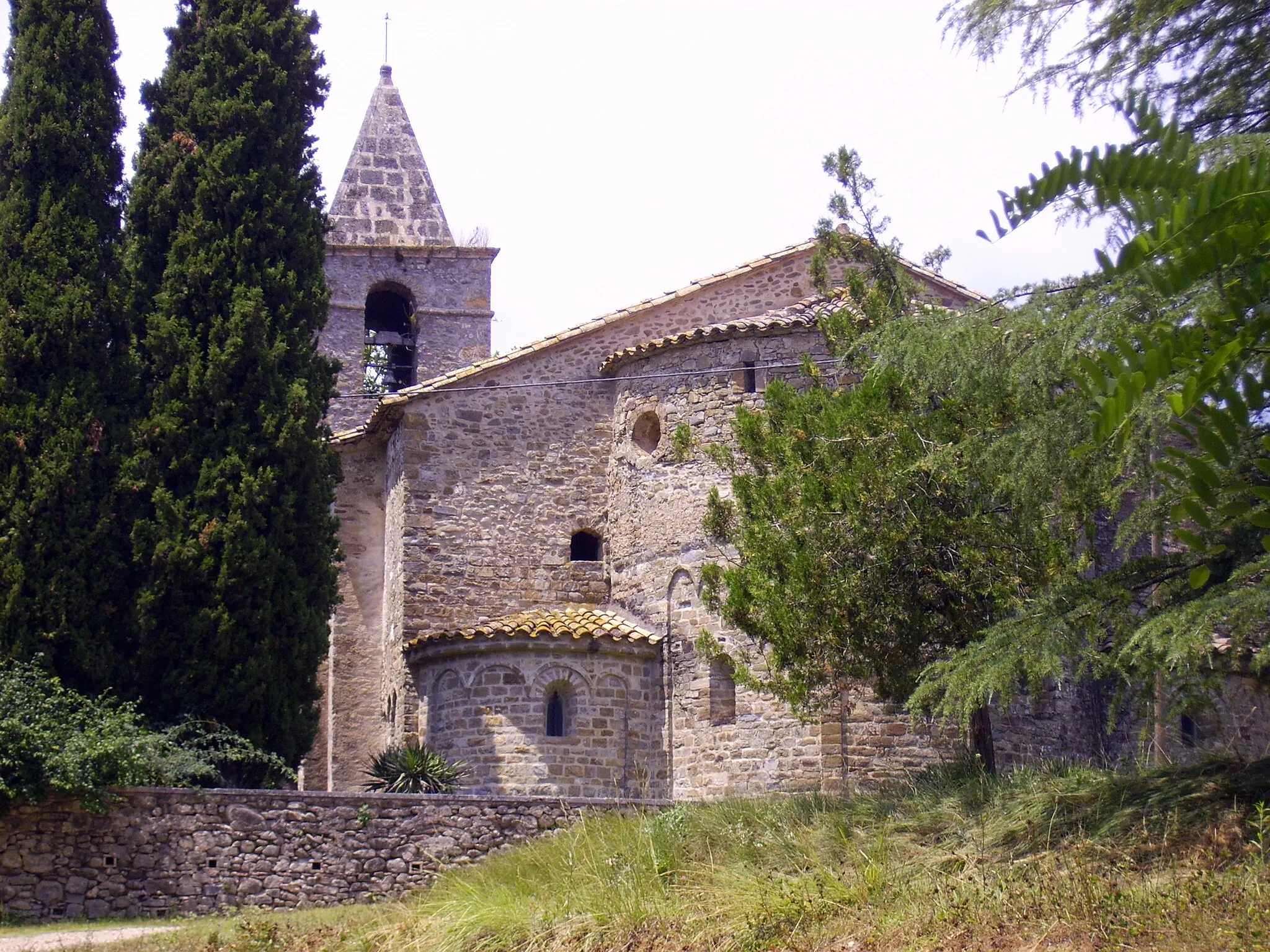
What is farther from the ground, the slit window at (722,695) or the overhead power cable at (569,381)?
the overhead power cable at (569,381)

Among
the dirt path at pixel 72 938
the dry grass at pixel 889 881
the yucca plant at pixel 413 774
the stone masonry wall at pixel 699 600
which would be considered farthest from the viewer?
the stone masonry wall at pixel 699 600

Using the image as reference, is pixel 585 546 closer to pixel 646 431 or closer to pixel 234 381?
pixel 646 431

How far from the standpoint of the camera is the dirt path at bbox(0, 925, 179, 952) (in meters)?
12.3

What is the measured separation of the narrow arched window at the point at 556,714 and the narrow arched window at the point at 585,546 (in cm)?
328

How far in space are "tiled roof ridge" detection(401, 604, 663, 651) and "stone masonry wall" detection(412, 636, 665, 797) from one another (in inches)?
4.3

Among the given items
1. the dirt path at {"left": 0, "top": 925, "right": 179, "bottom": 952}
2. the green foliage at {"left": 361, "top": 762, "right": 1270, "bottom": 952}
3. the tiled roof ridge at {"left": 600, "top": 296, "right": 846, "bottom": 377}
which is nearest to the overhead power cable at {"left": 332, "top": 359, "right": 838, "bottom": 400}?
the tiled roof ridge at {"left": 600, "top": 296, "right": 846, "bottom": 377}

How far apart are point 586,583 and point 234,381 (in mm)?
6496

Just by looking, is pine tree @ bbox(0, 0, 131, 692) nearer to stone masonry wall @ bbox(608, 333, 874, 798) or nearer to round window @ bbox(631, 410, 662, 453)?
stone masonry wall @ bbox(608, 333, 874, 798)

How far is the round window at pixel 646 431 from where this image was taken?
2197 cm

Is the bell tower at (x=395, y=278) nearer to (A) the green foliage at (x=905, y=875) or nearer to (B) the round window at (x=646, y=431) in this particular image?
(B) the round window at (x=646, y=431)

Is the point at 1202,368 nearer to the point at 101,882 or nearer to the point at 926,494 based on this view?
the point at 926,494

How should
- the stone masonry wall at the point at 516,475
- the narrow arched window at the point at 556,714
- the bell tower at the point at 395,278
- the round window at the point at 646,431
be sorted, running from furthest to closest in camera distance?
the bell tower at the point at 395,278
the stone masonry wall at the point at 516,475
the round window at the point at 646,431
the narrow arched window at the point at 556,714

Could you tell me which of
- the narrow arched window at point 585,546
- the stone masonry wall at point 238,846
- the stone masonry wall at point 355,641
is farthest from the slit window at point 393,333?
the stone masonry wall at point 238,846

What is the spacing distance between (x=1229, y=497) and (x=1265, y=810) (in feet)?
6.75
